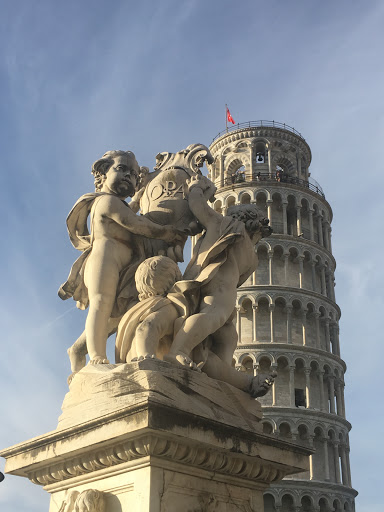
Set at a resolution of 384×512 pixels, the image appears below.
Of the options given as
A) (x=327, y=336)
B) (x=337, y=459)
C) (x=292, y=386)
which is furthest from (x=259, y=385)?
(x=327, y=336)

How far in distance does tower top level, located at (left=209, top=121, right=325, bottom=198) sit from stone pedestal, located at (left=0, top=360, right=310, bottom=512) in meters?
53.3

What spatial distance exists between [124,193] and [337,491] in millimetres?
46328

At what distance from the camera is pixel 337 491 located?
157ft

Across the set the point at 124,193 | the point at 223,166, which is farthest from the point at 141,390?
the point at 223,166

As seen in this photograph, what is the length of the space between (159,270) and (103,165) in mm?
1242

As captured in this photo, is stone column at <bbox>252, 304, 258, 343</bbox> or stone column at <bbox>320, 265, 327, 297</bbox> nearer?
stone column at <bbox>252, 304, 258, 343</bbox>

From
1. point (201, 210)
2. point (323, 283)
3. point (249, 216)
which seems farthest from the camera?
point (323, 283)

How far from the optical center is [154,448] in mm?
4168

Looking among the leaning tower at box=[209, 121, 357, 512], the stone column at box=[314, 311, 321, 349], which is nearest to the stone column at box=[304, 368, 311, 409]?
the leaning tower at box=[209, 121, 357, 512]

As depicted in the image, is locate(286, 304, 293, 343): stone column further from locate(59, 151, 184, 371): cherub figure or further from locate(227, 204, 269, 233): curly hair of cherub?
locate(59, 151, 184, 371): cherub figure

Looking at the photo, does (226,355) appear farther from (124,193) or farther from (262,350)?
(262,350)

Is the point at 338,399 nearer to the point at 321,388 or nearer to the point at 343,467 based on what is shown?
the point at 321,388

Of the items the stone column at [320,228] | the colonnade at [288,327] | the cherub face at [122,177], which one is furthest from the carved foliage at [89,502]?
the stone column at [320,228]

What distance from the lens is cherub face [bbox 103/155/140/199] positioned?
5.79 meters
